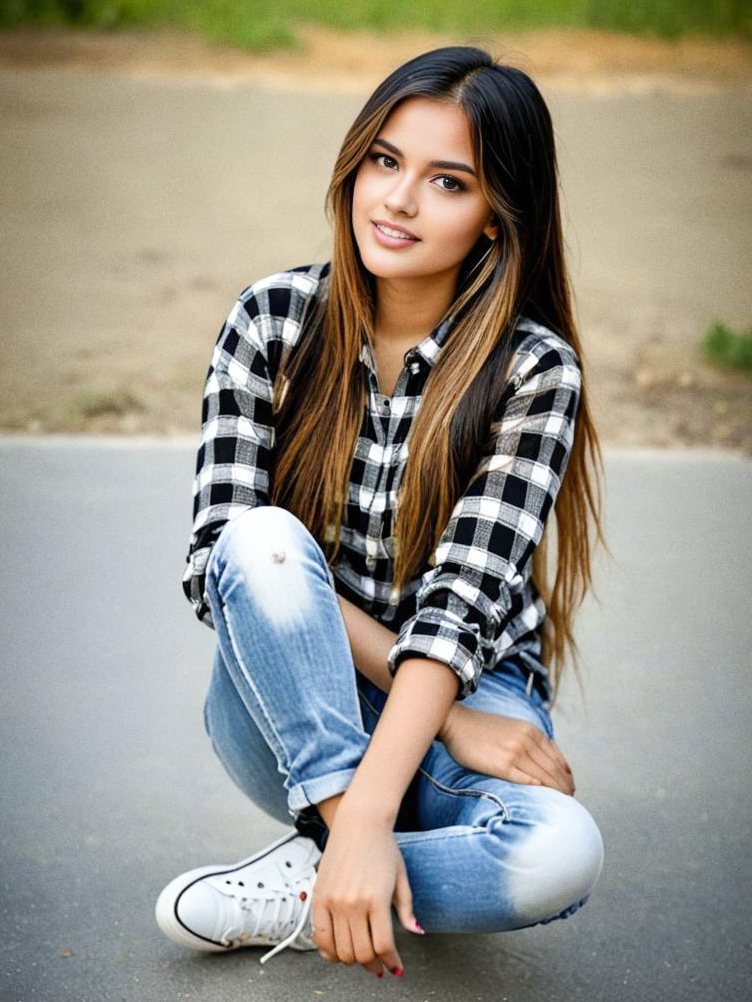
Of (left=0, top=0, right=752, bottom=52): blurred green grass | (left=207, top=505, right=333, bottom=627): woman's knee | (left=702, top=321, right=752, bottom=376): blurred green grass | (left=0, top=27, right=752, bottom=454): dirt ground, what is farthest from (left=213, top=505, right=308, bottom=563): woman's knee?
(left=0, top=0, right=752, bottom=52): blurred green grass

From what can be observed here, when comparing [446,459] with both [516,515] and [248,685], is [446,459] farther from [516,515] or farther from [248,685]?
[248,685]

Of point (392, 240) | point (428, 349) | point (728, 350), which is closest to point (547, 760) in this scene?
point (428, 349)

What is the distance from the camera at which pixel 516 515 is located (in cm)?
144

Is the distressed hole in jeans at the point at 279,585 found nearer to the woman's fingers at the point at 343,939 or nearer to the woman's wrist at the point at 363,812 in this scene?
the woman's wrist at the point at 363,812

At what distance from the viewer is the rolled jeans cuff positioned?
1.30m

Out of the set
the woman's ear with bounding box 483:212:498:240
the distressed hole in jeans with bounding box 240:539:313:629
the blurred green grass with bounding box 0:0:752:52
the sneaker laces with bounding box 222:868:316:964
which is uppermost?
the blurred green grass with bounding box 0:0:752:52

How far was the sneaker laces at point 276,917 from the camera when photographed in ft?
4.72

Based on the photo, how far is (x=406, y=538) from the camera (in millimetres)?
1519

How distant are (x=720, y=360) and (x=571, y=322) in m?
3.27

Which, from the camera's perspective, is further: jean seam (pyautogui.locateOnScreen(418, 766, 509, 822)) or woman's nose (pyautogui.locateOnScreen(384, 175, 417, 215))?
woman's nose (pyautogui.locateOnScreen(384, 175, 417, 215))

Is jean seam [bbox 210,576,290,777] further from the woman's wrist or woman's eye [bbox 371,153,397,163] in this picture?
woman's eye [bbox 371,153,397,163]

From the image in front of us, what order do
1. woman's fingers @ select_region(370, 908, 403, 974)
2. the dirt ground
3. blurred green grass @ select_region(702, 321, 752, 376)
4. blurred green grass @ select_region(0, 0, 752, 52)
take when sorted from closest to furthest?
woman's fingers @ select_region(370, 908, 403, 974), blurred green grass @ select_region(702, 321, 752, 376), the dirt ground, blurred green grass @ select_region(0, 0, 752, 52)

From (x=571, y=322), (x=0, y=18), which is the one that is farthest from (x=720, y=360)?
(x=0, y=18)

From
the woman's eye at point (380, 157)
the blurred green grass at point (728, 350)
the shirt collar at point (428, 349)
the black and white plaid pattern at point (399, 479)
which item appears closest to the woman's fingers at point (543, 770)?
the black and white plaid pattern at point (399, 479)
